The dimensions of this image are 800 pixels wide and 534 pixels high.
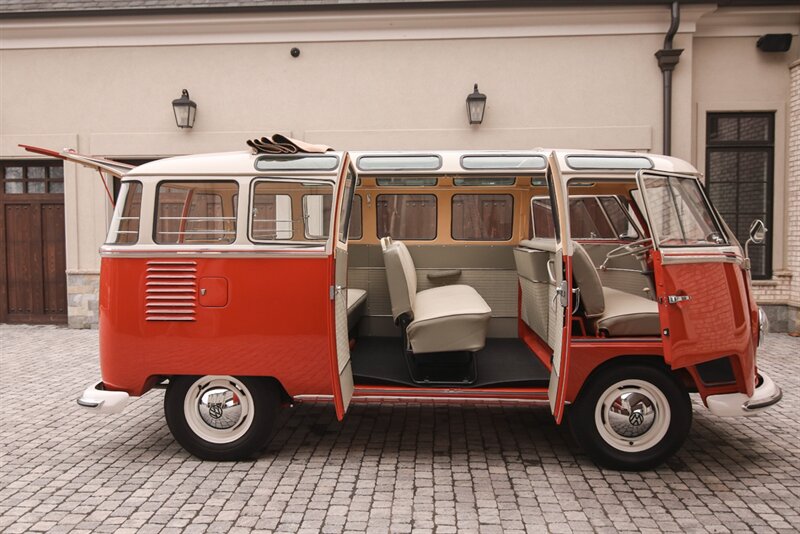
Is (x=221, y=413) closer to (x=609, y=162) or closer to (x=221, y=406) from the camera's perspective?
(x=221, y=406)

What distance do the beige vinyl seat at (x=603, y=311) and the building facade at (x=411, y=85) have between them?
19.0 ft

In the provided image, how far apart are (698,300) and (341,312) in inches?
100.0

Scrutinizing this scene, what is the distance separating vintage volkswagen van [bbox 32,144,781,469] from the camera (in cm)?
421

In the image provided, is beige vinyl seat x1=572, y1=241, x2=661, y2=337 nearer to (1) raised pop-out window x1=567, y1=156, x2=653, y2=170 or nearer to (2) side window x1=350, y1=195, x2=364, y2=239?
(1) raised pop-out window x1=567, y1=156, x2=653, y2=170

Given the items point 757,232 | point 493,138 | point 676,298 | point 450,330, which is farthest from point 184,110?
point 757,232

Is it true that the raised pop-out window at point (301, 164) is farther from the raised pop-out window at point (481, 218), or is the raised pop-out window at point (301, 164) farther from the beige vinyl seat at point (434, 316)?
the raised pop-out window at point (481, 218)

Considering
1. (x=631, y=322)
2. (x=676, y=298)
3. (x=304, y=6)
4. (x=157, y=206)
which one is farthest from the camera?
(x=304, y=6)

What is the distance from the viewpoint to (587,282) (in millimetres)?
4473

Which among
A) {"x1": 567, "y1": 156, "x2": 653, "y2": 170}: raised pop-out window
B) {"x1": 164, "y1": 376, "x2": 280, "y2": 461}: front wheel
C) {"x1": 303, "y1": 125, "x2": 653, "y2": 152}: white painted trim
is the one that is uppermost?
{"x1": 303, "y1": 125, "x2": 653, "y2": 152}: white painted trim

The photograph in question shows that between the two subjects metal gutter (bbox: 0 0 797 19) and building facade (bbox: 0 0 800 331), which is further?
building facade (bbox: 0 0 800 331)

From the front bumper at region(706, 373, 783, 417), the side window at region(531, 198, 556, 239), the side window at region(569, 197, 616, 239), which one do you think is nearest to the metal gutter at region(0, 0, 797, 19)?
the side window at region(531, 198, 556, 239)

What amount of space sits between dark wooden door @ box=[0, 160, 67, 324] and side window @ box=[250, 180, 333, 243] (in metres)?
8.01

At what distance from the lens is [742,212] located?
10.0 m

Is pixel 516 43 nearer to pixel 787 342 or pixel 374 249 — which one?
pixel 374 249
